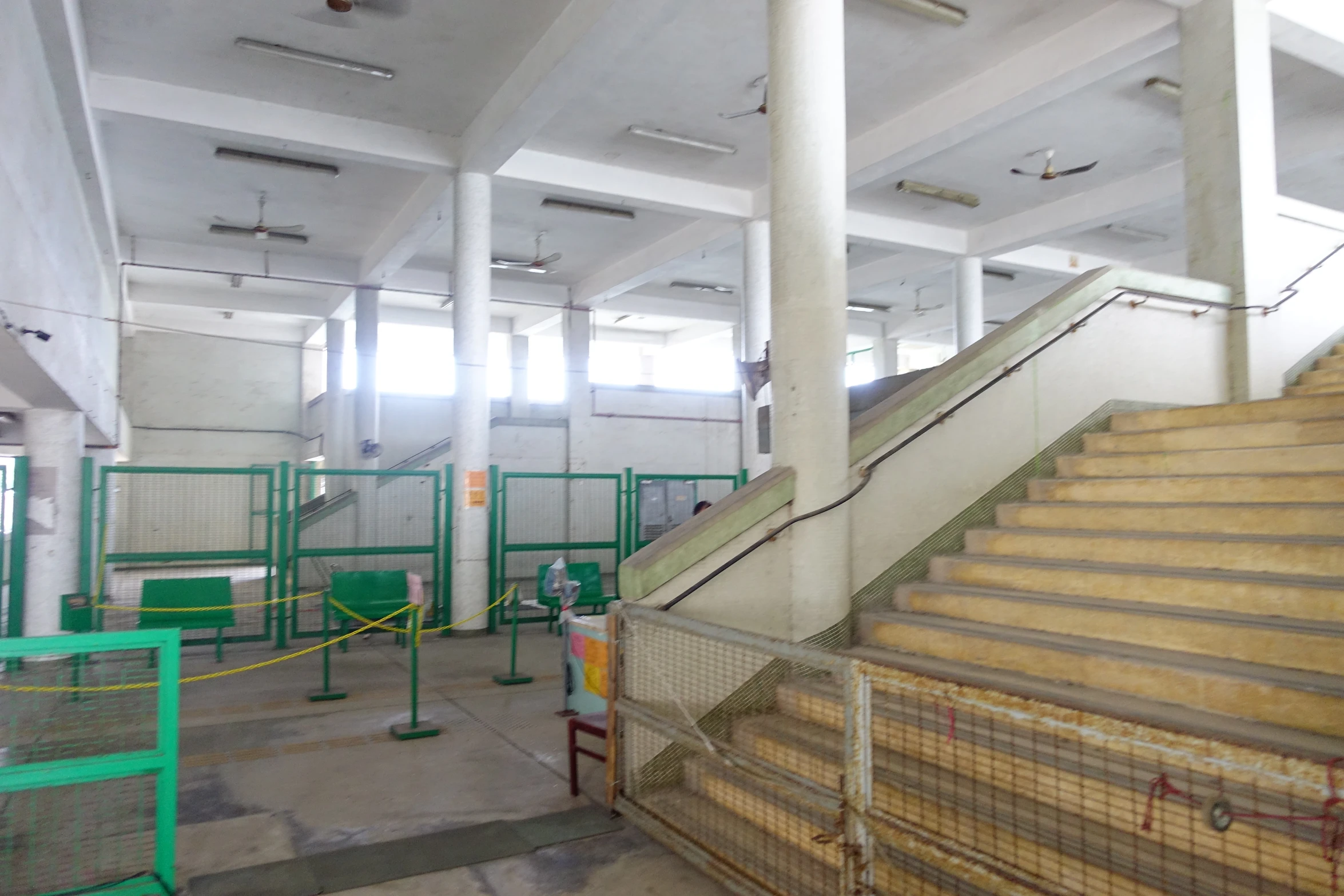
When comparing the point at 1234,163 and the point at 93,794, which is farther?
the point at 1234,163

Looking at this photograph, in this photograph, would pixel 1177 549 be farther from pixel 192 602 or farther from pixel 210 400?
pixel 210 400

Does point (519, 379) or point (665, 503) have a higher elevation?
point (519, 379)

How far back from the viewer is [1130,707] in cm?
357

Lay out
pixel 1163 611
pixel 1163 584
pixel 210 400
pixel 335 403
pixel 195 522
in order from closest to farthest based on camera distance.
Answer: pixel 1163 611 < pixel 1163 584 < pixel 335 403 < pixel 195 522 < pixel 210 400

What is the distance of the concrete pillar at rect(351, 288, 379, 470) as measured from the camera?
17234mm

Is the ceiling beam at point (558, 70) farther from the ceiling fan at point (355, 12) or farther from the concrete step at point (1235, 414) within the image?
the concrete step at point (1235, 414)

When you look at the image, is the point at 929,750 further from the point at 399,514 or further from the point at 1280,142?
the point at 399,514

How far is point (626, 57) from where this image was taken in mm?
9594

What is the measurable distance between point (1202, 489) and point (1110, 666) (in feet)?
5.40

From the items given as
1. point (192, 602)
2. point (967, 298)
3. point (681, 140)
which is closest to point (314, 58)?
point (681, 140)

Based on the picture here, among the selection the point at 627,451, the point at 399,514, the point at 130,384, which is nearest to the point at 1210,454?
the point at 399,514

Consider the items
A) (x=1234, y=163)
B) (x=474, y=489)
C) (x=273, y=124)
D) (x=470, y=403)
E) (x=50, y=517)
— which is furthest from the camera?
(x=470, y=403)

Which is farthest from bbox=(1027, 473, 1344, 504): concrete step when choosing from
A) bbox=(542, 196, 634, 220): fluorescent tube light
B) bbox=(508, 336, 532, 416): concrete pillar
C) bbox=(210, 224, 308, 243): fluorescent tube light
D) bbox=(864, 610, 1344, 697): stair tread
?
bbox=(508, 336, 532, 416): concrete pillar

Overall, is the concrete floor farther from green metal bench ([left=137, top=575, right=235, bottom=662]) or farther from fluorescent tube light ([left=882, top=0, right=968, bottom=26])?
fluorescent tube light ([left=882, top=0, right=968, bottom=26])
